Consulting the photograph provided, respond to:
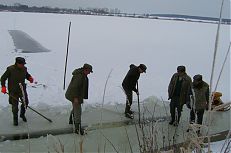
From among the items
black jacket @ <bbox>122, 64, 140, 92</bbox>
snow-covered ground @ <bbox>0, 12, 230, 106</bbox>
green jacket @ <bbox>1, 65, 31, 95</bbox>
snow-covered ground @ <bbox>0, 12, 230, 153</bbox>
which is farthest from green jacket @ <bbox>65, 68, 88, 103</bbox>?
snow-covered ground @ <bbox>0, 12, 230, 153</bbox>

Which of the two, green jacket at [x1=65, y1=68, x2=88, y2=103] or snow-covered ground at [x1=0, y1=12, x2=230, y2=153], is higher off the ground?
green jacket at [x1=65, y1=68, x2=88, y2=103]

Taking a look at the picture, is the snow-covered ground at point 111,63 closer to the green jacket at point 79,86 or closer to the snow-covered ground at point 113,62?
the snow-covered ground at point 113,62

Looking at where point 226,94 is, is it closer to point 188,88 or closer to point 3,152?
point 188,88

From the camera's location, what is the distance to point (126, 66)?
62.3ft

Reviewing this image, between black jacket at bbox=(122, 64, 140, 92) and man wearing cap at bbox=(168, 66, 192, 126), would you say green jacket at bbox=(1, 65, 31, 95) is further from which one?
man wearing cap at bbox=(168, 66, 192, 126)

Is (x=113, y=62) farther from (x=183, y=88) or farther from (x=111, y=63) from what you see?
(x=183, y=88)

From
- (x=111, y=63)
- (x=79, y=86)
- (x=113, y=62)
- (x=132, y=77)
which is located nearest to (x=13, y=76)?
(x=79, y=86)

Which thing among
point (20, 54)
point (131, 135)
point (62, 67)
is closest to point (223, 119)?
point (131, 135)

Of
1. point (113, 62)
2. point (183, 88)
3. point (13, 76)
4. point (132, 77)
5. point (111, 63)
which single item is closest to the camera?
point (13, 76)

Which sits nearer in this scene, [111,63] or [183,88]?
[183,88]

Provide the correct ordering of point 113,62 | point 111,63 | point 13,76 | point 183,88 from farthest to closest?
point 113,62
point 111,63
point 183,88
point 13,76

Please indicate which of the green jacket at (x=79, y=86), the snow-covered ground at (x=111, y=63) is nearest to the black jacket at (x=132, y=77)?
the green jacket at (x=79, y=86)

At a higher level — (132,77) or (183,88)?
(132,77)

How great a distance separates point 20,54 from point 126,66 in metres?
6.30
